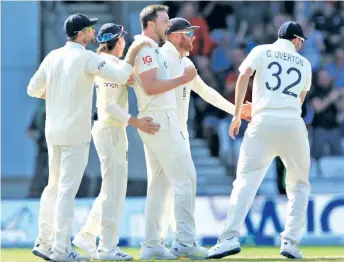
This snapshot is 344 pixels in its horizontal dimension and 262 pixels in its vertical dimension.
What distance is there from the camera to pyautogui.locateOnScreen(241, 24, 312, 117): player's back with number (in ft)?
28.3

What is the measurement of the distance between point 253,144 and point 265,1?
815cm

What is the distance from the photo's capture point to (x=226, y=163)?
Result: 1545 cm

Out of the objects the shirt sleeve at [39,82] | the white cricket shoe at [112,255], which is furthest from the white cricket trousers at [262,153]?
the shirt sleeve at [39,82]

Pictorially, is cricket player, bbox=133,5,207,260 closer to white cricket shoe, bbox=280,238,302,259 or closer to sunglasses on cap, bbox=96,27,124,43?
sunglasses on cap, bbox=96,27,124,43

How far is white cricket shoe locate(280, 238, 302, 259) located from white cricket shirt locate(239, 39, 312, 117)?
109cm

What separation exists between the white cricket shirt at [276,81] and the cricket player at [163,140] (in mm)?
595

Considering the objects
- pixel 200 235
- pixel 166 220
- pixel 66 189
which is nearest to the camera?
pixel 66 189

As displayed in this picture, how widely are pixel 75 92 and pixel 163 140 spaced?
0.83 meters

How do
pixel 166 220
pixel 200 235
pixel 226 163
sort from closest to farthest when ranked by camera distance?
1. pixel 166 220
2. pixel 200 235
3. pixel 226 163

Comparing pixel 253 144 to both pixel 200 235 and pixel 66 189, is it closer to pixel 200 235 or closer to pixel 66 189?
pixel 66 189

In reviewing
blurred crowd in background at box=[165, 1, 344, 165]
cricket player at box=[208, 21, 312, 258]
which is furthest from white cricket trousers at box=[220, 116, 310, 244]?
blurred crowd in background at box=[165, 1, 344, 165]

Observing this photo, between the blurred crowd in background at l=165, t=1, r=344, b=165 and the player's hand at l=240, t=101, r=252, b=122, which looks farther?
the blurred crowd in background at l=165, t=1, r=344, b=165

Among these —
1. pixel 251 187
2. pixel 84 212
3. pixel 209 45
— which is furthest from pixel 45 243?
pixel 209 45

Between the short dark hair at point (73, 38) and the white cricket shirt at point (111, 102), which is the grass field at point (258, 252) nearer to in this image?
the white cricket shirt at point (111, 102)
